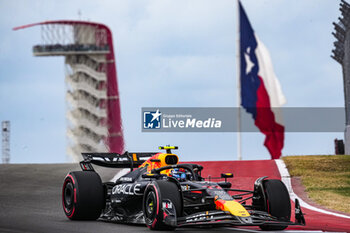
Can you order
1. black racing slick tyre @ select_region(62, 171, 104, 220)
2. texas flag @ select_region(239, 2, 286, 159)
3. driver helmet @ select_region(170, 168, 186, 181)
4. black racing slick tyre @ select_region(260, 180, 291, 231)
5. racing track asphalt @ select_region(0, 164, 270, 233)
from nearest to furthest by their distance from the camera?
black racing slick tyre @ select_region(260, 180, 291, 231)
racing track asphalt @ select_region(0, 164, 270, 233)
driver helmet @ select_region(170, 168, 186, 181)
black racing slick tyre @ select_region(62, 171, 104, 220)
texas flag @ select_region(239, 2, 286, 159)

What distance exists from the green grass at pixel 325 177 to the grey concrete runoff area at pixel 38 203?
711 cm

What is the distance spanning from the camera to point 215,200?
34.2 ft

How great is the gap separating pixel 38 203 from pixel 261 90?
16.7 metres

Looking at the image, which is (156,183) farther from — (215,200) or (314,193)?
(314,193)

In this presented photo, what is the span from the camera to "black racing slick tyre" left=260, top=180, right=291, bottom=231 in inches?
430

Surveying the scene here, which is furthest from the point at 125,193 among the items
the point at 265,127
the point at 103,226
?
the point at 265,127

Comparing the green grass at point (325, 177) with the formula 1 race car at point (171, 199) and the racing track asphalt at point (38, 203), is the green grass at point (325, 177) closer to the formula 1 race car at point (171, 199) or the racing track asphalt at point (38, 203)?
the formula 1 race car at point (171, 199)

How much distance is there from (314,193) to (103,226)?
31.9ft

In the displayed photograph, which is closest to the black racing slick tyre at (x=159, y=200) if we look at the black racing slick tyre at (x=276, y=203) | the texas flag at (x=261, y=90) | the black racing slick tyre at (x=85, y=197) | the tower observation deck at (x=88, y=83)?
the black racing slick tyre at (x=276, y=203)

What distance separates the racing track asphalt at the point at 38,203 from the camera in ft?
36.2

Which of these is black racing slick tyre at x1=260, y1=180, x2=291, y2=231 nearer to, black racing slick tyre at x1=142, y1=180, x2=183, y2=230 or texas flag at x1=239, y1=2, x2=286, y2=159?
black racing slick tyre at x1=142, y1=180, x2=183, y2=230

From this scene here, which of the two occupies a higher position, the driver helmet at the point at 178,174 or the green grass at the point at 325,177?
the driver helmet at the point at 178,174

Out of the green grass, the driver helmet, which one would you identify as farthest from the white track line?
the driver helmet

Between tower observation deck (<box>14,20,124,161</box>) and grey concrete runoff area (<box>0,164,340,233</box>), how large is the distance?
62021 mm
